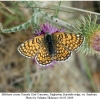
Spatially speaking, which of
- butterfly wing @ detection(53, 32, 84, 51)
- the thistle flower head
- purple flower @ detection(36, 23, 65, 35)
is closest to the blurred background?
purple flower @ detection(36, 23, 65, 35)

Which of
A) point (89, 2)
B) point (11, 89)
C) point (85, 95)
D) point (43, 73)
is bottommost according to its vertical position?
point (11, 89)

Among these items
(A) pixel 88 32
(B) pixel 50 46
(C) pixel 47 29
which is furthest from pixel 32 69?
(A) pixel 88 32

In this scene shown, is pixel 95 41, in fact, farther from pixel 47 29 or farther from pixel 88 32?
pixel 47 29

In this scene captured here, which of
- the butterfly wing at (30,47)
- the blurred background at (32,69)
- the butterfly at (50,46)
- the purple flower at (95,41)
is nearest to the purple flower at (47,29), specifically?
the butterfly at (50,46)

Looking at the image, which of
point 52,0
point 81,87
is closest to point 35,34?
point 52,0

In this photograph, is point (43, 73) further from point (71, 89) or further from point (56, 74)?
point (71, 89)

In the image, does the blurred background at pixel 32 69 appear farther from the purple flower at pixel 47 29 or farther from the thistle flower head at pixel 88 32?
the thistle flower head at pixel 88 32

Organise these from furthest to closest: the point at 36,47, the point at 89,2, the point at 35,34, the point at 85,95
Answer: the point at 89,2 → the point at 85,95 → the point at 35,34 → the point at 36,47

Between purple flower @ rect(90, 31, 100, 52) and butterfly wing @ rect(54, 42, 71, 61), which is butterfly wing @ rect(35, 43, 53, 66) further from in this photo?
purple flower @ rect(90, 31, 100, 52)
